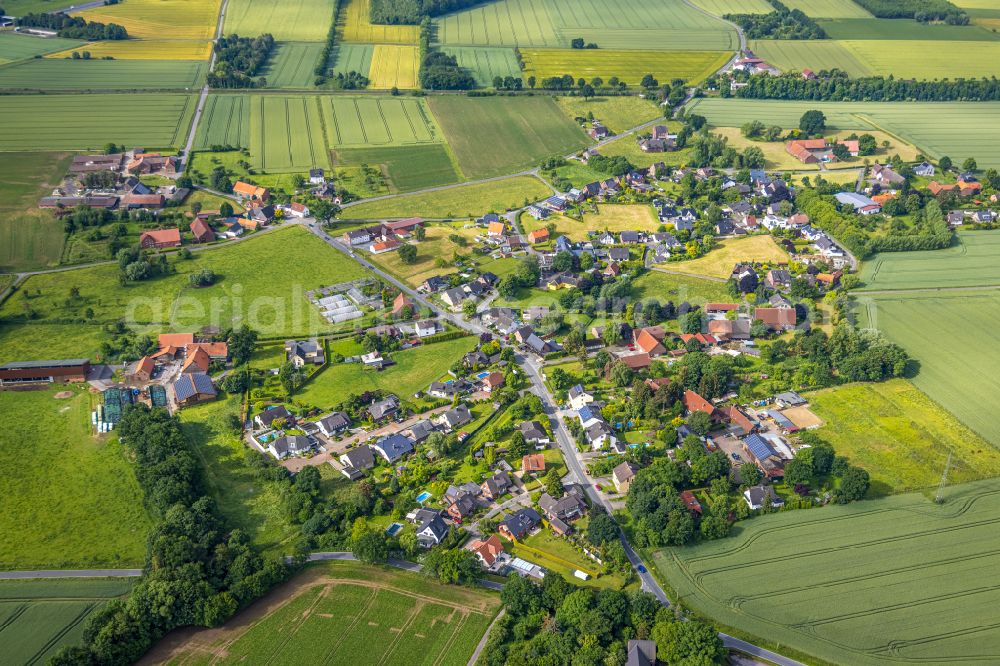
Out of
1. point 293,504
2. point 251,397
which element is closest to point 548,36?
point 251,397

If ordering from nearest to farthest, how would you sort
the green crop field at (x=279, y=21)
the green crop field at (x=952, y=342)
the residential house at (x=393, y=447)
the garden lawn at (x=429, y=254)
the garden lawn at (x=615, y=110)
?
the residential house at (x=393, y=447)
the green crop field at (x=952, y=342)
the garden lawn at (x=429, y=254)
the garden lawn at (x=615, y=110)
the green crop field at (x=279, y=21)

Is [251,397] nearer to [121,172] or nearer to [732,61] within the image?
[121,172]

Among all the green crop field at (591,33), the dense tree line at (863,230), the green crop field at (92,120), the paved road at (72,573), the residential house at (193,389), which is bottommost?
the paved road at (72,573)

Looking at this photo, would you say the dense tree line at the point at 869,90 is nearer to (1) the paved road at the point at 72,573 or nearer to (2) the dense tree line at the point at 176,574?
(2) the dense tree line at the point at 176,574

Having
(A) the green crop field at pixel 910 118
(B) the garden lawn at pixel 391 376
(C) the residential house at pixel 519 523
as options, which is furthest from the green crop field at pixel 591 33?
(C) the residential house at pixel 519 523

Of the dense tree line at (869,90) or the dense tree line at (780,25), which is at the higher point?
the dense tree line at (780,25)

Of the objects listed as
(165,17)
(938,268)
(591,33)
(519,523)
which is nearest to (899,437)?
(519,523)

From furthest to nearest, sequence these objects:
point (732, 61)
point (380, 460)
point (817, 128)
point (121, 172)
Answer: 1. point (732, 61)
2. point (817, 128)
3. point (121, 172)
4. point (380, 460)

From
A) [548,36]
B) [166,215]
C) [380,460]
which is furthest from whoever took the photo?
[548,36]
